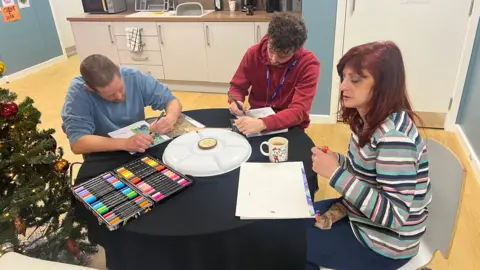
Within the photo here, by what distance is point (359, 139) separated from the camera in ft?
3.81

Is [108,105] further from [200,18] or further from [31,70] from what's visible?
[31,70]

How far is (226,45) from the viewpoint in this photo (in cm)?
363

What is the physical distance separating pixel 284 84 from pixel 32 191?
121 centimetres

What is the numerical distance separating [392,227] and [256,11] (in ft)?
9.85

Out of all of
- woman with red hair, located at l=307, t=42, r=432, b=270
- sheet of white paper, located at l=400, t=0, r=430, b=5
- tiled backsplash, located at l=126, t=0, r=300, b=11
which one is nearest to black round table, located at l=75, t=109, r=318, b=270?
woman with red hair, located at l=307, t=42, r=432, b=270

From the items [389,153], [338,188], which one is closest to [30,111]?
[338,188]

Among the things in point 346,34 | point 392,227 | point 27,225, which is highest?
point 346,34

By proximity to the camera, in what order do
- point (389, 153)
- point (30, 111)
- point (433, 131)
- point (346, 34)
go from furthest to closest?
point (433, 131) < point (346, 34) < point (30, 111) < point (389, 153)

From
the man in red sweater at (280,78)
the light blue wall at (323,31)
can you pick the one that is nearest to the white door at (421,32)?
the light blue wall at (323,31)

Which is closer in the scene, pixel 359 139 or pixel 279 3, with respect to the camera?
pixel 359 139

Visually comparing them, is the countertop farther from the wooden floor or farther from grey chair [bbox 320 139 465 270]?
grey chair [bbox 320 139 465 270]

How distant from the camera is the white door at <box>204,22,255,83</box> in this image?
351cm

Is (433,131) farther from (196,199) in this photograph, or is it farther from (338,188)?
(196,199)

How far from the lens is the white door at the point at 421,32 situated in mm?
2645
